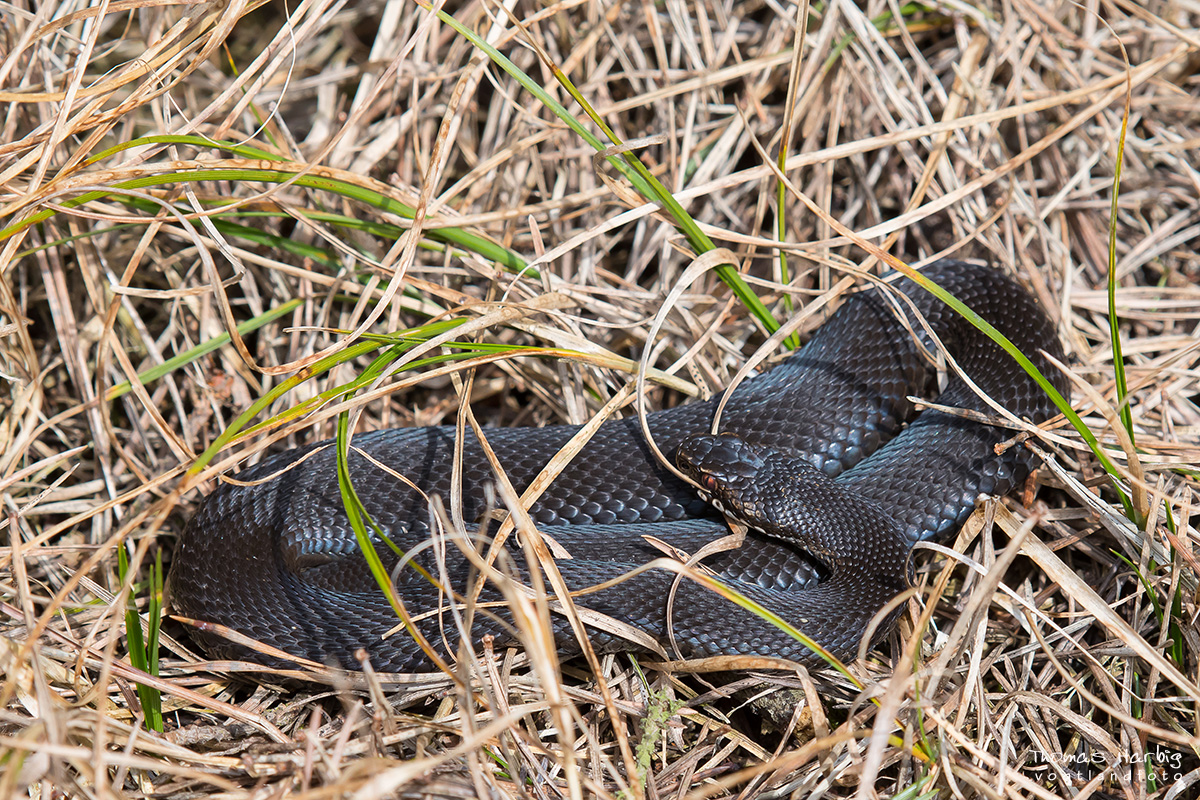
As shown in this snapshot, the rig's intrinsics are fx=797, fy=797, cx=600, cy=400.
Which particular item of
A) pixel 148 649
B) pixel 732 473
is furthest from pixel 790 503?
pixel 148 649

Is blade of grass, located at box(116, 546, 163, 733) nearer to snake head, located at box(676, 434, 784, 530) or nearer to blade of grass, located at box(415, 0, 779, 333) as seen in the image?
snake head, located at box(676, 434, 784, 530)

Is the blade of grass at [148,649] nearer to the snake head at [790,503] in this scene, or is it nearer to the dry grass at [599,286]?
the dry grass at [599,286]

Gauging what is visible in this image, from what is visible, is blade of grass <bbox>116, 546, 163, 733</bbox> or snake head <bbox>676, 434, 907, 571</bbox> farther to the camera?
snake head <bbox>676, 434, 907, 571</bbox>

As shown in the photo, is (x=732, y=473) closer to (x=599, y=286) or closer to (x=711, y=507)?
(x=711, y=507)

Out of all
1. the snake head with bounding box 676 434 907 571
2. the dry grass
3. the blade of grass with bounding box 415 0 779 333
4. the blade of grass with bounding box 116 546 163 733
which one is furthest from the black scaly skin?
the blade of grass with bounding box 415 0 779 333

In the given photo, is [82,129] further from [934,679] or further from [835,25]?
[934,679]

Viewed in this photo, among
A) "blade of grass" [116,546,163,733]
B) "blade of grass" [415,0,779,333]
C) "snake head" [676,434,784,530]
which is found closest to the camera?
"blade of grass" [116,546,163,733]

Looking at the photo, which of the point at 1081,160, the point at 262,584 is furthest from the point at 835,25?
the point at 262,584
